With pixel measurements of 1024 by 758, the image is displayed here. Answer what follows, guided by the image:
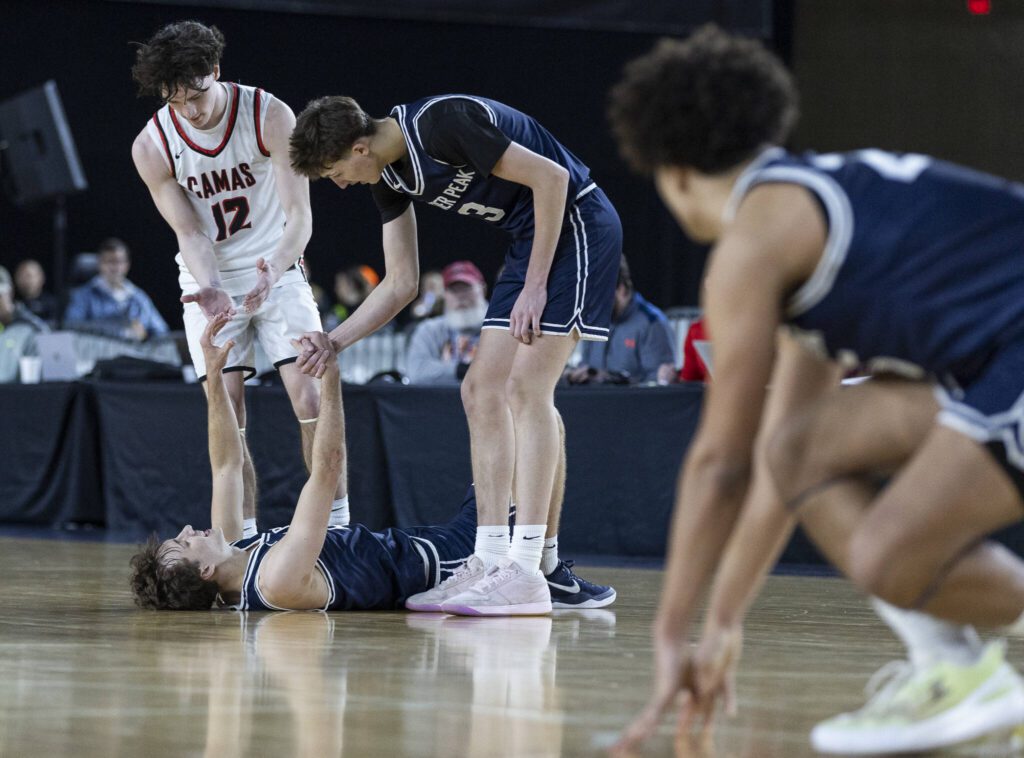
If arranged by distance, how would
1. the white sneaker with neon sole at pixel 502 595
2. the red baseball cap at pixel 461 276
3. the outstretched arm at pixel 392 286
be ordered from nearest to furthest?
1. the white sneaker with neon sole at pixel 502 595
2. the outstretched arm at pixel 392 286
3. the red baseball cap at pixel 461 276

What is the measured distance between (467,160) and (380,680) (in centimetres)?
148

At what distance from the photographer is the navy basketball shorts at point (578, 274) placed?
356 cm

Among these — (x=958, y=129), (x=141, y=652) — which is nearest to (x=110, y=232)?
(x=958, y=129)

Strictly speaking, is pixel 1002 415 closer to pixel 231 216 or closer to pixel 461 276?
pixel 231 216

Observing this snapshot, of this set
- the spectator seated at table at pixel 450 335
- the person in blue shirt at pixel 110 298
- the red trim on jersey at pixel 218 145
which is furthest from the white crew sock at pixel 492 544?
the person in blue shirt at pixel 110 298

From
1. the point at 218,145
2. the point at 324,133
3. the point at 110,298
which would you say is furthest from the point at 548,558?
the point at 110,298

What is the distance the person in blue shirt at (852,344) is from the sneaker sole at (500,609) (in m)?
1.68

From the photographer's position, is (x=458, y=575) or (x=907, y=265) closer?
(x=907, y=265)

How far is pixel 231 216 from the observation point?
429 centimetres

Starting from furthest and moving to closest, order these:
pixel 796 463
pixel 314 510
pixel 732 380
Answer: pixel 314 510, pixel 796 463, pixel 732 380

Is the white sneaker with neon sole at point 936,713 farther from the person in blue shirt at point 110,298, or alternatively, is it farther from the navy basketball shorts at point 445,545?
the person in blue shirt at point 110,298

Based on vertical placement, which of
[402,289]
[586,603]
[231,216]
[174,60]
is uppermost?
[174,60]

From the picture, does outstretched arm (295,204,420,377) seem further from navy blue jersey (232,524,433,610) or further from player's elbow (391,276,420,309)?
navy blue jersey (232,524,433,610)

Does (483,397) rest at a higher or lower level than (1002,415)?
lower
